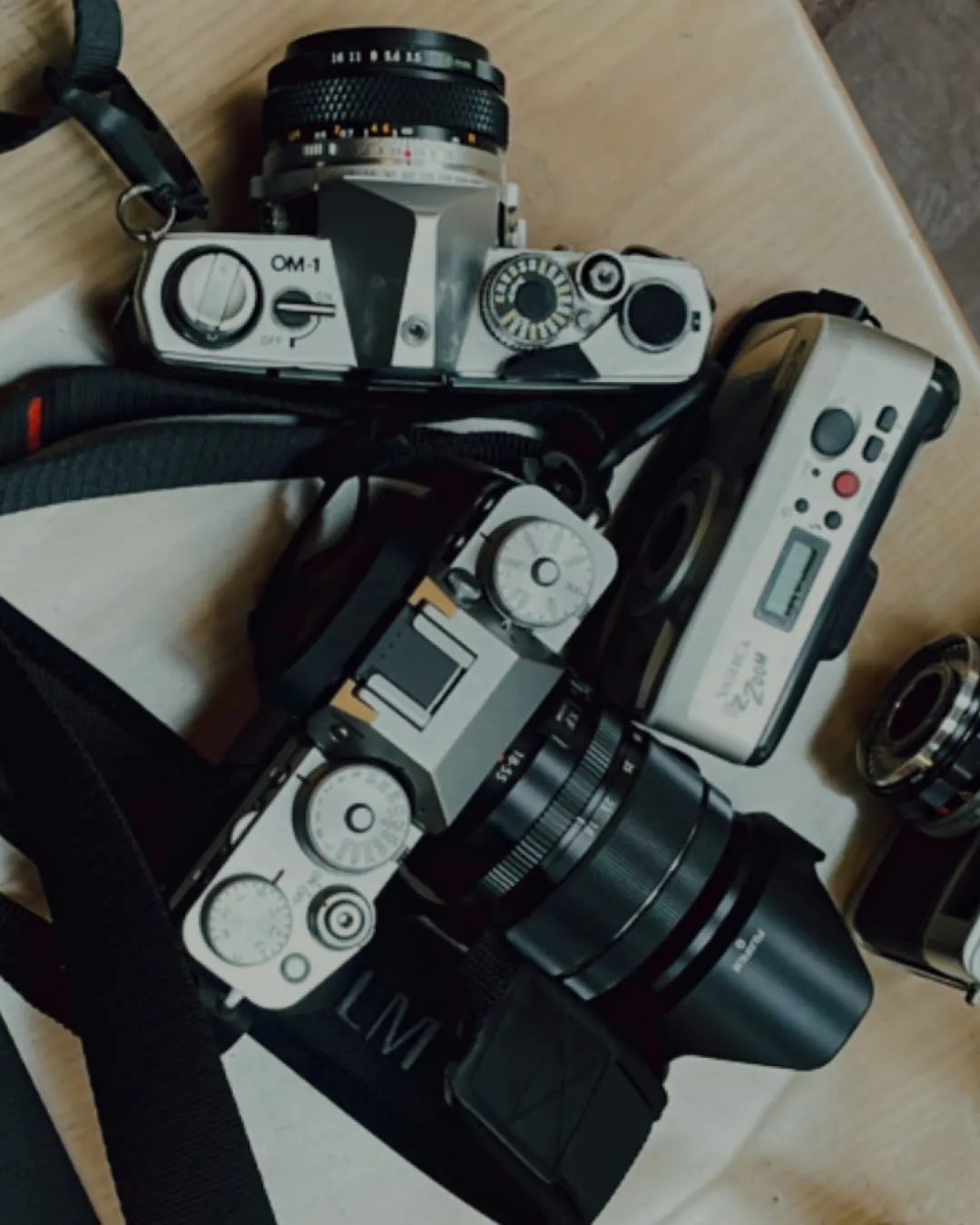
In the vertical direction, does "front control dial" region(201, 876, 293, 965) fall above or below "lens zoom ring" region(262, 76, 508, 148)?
below

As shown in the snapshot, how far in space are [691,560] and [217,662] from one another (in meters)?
0.25

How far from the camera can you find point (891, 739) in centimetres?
87

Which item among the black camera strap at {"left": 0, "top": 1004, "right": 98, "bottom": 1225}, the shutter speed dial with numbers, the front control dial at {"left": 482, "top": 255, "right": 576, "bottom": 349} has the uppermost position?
the front control dial at {"left": 482, "top": 255, "right": 576, "bottom": 349}

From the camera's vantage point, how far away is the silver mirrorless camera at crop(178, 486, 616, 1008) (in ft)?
2.23

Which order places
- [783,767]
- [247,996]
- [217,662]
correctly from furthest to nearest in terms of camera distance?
[783,767] → [217,662] → [247,996]

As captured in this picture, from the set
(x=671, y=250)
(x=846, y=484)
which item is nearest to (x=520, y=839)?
(x=846, y=484)

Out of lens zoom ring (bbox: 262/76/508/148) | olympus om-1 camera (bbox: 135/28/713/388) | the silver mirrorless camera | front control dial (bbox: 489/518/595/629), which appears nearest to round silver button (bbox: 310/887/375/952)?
the silver mirrorless camera

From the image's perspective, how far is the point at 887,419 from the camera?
0.75m

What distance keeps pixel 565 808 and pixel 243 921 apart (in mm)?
165

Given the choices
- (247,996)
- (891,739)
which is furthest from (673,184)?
(247,996)

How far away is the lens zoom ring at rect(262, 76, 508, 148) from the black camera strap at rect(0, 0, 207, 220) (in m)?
0.07

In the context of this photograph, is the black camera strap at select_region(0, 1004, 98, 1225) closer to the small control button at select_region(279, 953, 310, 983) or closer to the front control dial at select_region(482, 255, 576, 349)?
the small control button at select_region(279, 953, 310, 983)

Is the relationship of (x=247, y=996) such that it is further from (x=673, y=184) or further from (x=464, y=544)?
(x=673, y=184)

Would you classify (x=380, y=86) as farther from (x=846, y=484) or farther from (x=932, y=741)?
(x=932, y=741)
